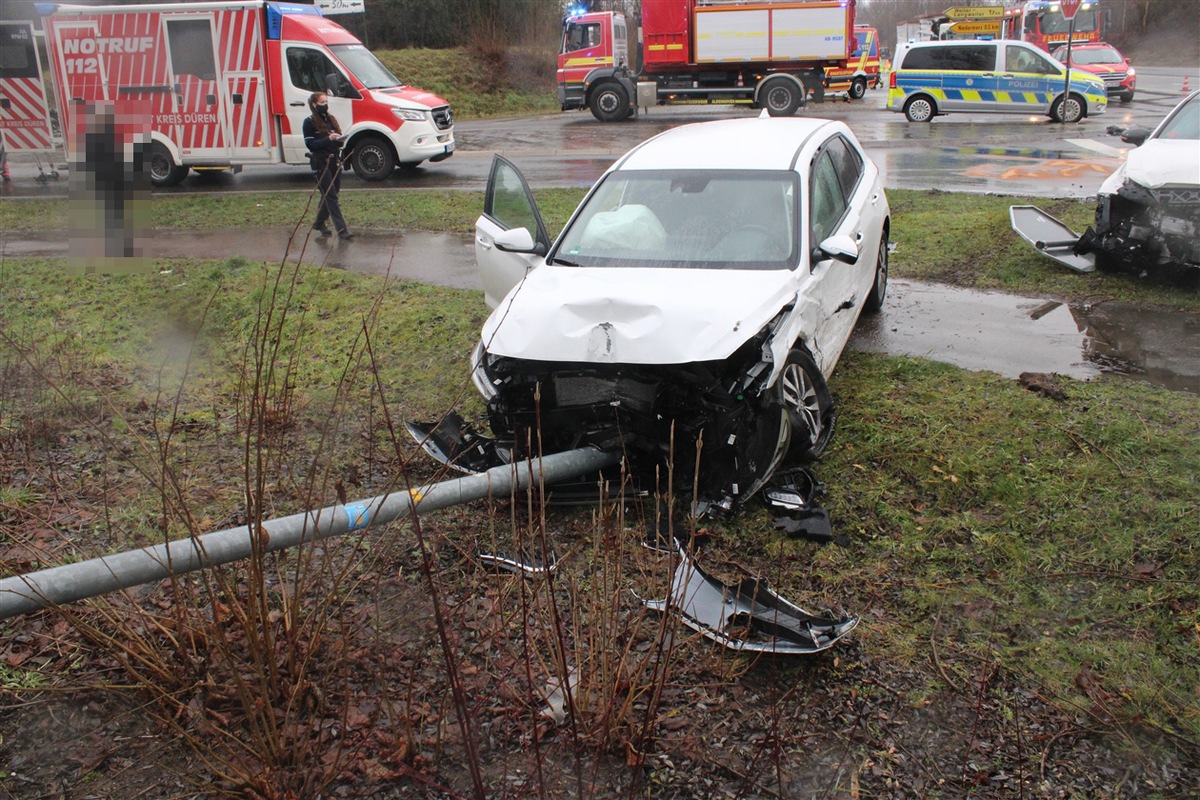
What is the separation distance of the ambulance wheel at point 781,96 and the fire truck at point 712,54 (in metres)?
0.03

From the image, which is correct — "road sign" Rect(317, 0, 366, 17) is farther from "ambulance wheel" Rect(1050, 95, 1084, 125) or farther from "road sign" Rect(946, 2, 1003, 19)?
"road sign" Rect(946, 2, 1003, 19)

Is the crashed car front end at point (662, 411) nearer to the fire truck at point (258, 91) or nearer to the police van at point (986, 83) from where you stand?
the fire truck at point (258, 91)

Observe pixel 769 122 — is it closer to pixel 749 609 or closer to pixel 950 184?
pixel 749 609

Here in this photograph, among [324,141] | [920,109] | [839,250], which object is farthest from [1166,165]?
[920,109]

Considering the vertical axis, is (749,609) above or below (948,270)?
below

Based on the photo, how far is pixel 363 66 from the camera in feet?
54.9

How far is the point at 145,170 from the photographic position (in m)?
4.11

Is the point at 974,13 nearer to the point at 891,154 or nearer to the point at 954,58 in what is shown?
the point at 954,58

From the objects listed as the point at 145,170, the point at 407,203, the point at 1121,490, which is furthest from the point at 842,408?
the point at 407,203

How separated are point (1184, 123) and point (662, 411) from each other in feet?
24.2

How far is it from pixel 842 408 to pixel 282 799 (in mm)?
4021

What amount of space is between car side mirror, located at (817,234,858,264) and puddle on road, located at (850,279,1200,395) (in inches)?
71.0

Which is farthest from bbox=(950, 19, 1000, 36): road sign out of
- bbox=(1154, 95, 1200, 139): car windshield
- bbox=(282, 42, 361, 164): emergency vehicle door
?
bbox=(1154, 95, 1200, 139): car windshield

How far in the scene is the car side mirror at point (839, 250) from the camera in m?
5.33
